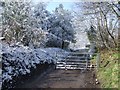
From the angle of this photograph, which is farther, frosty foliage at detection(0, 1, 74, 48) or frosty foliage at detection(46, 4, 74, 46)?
frosty foliage at detection(46, 4, 74, 46)

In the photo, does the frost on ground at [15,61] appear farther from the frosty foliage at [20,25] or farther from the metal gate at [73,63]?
the metal gate at [73,63]

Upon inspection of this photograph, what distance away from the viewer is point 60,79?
10234mm

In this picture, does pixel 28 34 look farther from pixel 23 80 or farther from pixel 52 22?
pixel 52 22

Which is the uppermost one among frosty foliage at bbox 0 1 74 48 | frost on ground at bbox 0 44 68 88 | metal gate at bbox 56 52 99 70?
frosty foliage at bbox 0 1 74 48

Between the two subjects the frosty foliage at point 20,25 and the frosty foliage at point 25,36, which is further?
the frosty foliage at point 20,25

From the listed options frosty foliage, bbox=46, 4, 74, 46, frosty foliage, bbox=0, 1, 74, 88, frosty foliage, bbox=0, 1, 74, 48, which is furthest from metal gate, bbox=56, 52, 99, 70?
frosty foliage, bbox=46, 4, 74, 46

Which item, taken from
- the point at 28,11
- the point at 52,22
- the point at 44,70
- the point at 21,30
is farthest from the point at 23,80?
the point at 52,22

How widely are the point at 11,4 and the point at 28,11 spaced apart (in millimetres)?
895

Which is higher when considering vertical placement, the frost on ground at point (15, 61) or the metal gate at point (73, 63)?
the frost on ground at point (15, 61)

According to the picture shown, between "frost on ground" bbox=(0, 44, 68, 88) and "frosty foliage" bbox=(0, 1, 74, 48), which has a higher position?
"frosty foliage" bbox=(0, 1, 74, 48)

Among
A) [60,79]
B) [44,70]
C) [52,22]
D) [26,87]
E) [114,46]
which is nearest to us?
[26,87]

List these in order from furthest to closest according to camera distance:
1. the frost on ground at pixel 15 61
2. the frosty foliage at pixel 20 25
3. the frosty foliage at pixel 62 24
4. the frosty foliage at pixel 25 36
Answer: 1. the frosty foliage at pixel 62 24
2. the frosty foliage at pixel 20 25
3. the frosty foliage at pixel 25 36
4. the frost on ground at pixel 15 61

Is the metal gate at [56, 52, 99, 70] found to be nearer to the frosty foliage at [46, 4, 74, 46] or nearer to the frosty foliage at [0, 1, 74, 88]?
the frosty foliage at [0, 1, 74, 88]

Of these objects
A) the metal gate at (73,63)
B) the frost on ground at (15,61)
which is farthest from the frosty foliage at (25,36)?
the metal gate at (73,63)
